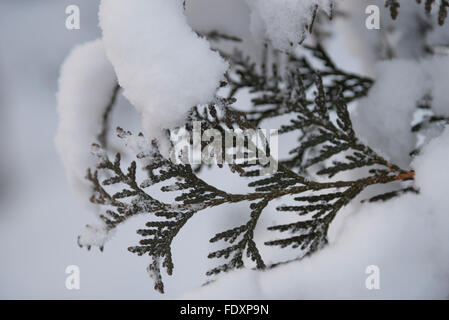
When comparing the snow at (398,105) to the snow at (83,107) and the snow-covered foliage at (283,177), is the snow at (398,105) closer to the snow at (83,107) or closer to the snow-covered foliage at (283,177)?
the snow-covered foliage at (283,177)

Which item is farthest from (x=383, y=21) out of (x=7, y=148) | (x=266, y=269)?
(x=7, y=148)

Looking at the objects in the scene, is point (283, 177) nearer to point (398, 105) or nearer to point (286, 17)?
point (286, 17)

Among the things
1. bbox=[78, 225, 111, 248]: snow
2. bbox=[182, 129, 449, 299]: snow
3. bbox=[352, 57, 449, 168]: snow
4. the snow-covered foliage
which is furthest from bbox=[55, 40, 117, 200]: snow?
bbox=[352, 57, 449, 168]: snow

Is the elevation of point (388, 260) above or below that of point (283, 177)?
below

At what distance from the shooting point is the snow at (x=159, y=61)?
109 cm

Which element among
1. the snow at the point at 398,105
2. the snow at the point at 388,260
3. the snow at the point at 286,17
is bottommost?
the snow at the point at 388,260

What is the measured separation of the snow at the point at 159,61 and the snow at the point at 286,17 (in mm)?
253

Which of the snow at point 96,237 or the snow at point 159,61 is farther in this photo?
the snow at point 96,237

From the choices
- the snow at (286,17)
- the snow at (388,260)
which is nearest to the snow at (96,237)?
the snow at (388,260)

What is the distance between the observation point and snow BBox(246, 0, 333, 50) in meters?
1.17

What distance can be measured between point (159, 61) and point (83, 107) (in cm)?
66

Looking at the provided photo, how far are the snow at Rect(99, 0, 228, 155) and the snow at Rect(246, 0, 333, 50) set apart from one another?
25cm

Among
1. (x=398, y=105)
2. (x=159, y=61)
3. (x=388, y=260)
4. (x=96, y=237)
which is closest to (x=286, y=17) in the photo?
(x=159, y=61)

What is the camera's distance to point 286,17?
1.24 metres
